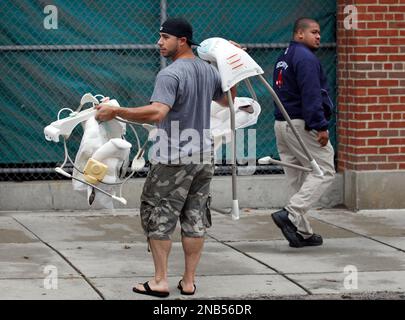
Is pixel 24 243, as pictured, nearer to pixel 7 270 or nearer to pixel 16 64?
pixel 7 270

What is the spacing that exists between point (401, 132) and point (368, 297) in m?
4.15

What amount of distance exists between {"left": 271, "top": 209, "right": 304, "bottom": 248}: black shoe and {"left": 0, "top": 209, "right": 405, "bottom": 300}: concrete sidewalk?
0.26 ft

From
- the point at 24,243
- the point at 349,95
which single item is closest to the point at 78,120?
the point at 24,243

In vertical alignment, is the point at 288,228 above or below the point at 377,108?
below

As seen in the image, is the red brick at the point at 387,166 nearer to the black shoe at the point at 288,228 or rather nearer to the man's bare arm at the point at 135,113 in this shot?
the black shoe at the point at 288,228

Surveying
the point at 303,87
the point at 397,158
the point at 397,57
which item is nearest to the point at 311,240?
the point at 303,87

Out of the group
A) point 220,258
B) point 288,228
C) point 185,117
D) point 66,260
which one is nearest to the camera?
point 185,117

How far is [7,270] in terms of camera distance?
324 inches

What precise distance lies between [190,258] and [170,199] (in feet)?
1.53

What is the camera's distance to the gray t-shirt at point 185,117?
733cm

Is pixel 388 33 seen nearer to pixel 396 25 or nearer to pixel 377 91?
pixel 396 25

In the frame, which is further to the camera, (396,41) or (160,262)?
(396,41)

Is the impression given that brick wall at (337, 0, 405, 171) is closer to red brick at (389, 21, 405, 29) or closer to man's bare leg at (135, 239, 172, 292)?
red brick at (389, 21, 405, 29)

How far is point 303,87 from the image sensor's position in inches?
356
